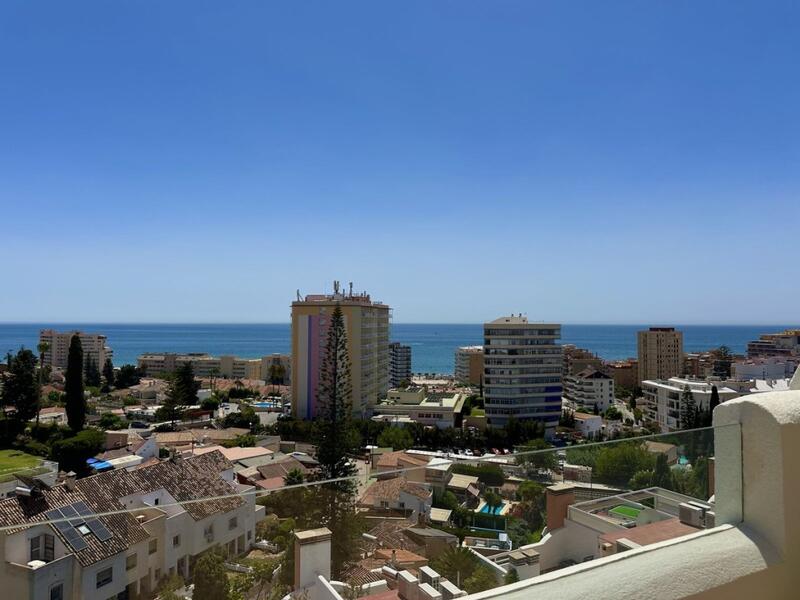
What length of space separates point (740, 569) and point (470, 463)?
858 mm

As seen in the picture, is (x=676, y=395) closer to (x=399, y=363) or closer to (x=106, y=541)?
(x=106, y=541)

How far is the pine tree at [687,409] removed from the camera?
92.6 feet

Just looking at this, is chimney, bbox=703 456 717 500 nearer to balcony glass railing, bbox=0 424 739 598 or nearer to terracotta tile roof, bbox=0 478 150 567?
balcony glass railing, bbox=0 424 739 598

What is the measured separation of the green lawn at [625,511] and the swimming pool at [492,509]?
0.56 metres

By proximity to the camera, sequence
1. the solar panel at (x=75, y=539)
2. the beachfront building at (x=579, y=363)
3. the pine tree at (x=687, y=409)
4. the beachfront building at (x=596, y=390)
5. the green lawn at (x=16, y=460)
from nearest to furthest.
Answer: the solar panel at (x=75, y=539)
the green lawn at (x=16, y=460)
the pine tree at (x=687, y=409)
the beachfront building at (x=596, y=390)
the beachfront building at (x=579, y=363)

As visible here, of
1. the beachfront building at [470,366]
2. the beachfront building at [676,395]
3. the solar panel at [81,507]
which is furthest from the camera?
the beachfront building at [470,366]

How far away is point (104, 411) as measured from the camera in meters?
36.8

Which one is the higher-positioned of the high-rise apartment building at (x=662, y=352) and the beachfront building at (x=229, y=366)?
the high-rise apartment building at (x=662, y=352)

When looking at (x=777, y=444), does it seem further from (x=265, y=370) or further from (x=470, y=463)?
(x=265, y=370)

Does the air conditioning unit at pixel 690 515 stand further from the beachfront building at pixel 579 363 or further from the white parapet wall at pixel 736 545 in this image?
the beachfront building at pixel 579 363

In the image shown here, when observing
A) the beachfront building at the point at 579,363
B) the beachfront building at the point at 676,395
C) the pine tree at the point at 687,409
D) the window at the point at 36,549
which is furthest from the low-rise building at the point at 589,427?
the window at the point at 36,549

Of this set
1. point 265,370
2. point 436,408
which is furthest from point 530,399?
point 265,370

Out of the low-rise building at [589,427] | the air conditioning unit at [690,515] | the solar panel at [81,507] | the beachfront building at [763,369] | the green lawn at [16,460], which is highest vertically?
the solar panel at [81,507]

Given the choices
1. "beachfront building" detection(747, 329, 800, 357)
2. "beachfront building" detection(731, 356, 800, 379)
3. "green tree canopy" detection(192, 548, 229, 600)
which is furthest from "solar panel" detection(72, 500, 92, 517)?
"beachfront building" detection(747, 329, 800, 357)
